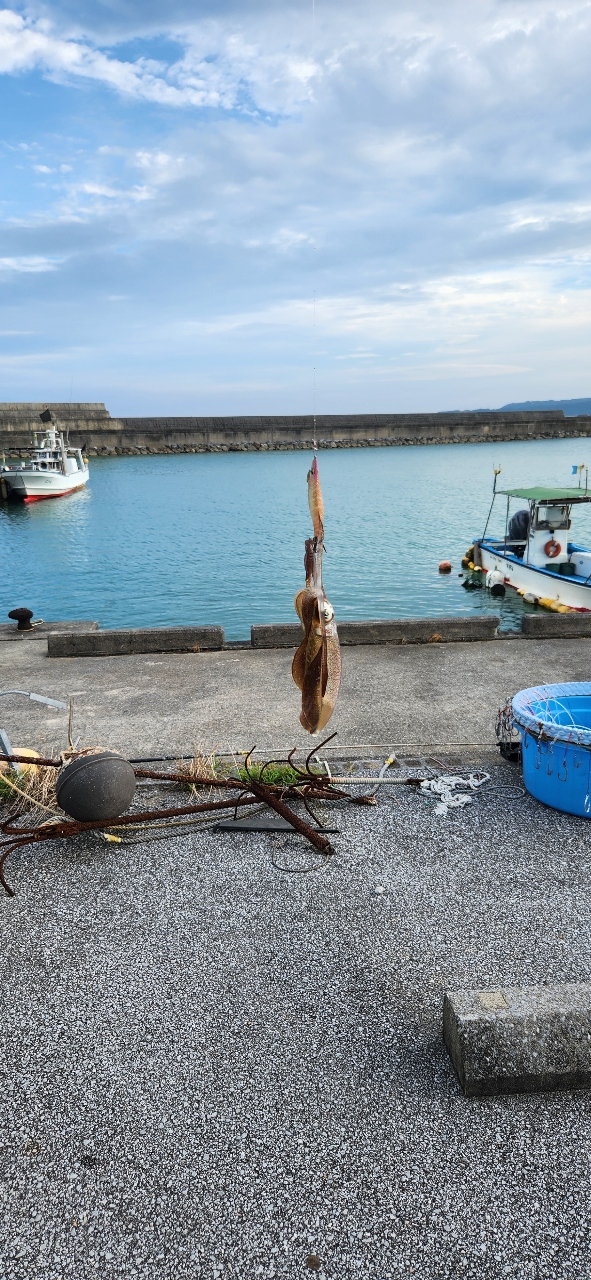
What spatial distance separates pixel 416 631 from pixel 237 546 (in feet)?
90.9

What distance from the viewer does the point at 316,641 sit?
15.1 ft

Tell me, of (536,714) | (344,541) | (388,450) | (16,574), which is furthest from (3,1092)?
(388,450)

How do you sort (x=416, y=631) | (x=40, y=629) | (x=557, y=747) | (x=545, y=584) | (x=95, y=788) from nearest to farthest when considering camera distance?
(x=95, y=788) < (x=557, y=747) < (x=416, y=631) < (x=40, y=629) < (x=545, y=584)

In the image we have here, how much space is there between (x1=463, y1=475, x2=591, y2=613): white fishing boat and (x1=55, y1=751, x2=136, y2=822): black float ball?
15.8m

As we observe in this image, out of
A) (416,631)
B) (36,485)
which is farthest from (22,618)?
(36,485)

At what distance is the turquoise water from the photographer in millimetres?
25281

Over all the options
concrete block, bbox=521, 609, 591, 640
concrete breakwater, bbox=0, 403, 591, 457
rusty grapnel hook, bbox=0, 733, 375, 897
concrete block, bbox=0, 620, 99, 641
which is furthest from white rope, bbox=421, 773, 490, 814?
concrete breakwater, bbox=0, 403, 591, 457

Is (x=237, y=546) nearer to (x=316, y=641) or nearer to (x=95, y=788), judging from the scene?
(x=95, y=788)

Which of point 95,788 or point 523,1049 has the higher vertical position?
point 95,788

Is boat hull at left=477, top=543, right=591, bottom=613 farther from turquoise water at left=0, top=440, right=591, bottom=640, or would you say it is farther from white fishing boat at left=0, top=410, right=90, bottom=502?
white fishing boat at left=0, top=410, right=90, bottom=502

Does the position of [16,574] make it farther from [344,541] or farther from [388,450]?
[388,450]

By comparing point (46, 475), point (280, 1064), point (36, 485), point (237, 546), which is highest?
point (46, 475)

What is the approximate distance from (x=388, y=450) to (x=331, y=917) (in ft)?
425

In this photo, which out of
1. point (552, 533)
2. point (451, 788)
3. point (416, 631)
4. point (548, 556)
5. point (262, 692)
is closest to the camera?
point (451, 788)
